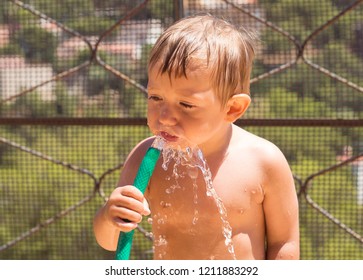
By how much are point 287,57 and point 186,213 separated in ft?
2.23

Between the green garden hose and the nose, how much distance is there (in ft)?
0.16

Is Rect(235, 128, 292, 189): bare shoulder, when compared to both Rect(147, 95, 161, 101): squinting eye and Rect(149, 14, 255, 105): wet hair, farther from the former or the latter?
Rect(147, 95, 161, 101): squinting eye

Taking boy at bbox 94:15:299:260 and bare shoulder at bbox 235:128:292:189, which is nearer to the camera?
boy at bbox 94:15:299:260

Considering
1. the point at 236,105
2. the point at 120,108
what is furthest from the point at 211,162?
the point at 120,108

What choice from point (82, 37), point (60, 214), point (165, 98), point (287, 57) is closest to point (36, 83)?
point (82, 37)

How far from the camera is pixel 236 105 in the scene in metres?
1.53

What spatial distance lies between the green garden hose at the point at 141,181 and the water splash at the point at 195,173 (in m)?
0.10

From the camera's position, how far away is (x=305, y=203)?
211cm

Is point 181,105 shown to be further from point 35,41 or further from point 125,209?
point 35,41

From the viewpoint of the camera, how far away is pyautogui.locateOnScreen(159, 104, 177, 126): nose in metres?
1.43

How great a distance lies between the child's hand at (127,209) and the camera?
4.51 ft

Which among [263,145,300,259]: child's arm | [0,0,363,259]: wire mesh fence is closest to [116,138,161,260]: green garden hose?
[263,145,300,259]: child's arm
